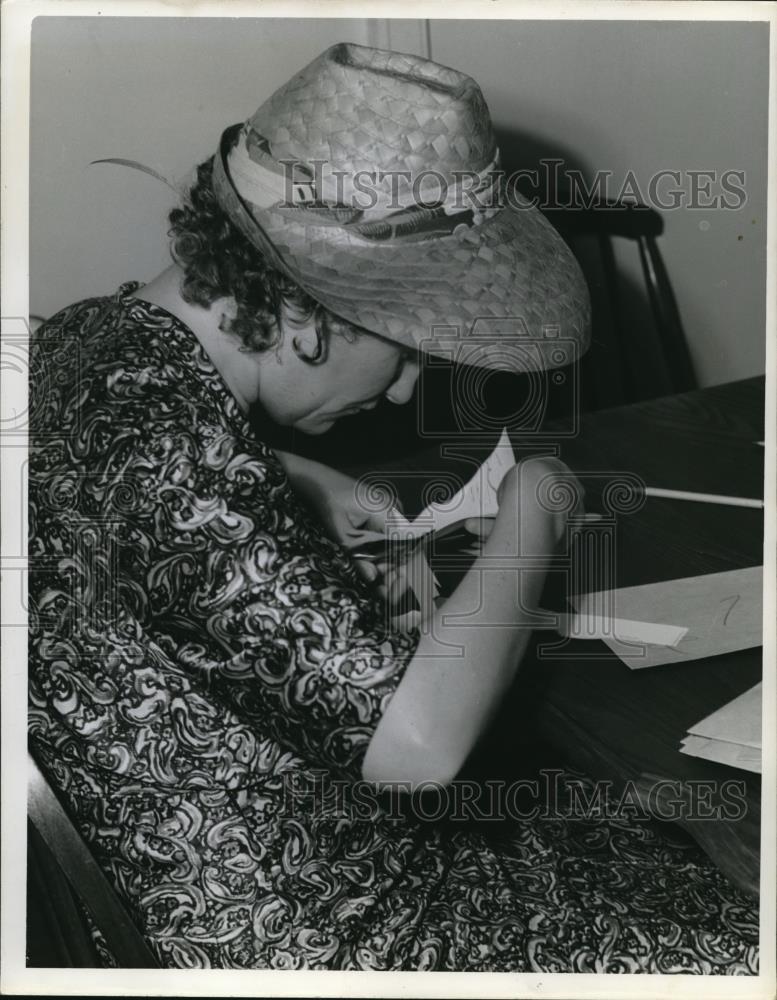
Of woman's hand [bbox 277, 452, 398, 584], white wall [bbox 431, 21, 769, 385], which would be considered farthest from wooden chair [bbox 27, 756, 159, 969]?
white wall [bbox 431, 21, 769, 385]

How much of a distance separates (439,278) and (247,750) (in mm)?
526

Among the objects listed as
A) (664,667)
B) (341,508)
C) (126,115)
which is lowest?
(664,667)

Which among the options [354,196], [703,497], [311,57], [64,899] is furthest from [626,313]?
[64,899]

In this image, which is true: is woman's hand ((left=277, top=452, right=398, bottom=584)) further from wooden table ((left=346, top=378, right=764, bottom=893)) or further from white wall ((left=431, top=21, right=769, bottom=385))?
white wall ((left=431, top=21, right=769, bottom=385))

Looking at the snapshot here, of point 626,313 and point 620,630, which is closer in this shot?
point 620,630

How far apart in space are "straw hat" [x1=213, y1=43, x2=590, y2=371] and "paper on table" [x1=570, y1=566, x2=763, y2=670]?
28 cm

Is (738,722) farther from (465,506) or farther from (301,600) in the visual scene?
(301,600)

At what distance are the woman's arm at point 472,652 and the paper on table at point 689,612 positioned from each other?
79mm

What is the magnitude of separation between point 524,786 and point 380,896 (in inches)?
7.6

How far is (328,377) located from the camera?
42.8 inches

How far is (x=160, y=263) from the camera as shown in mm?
1063

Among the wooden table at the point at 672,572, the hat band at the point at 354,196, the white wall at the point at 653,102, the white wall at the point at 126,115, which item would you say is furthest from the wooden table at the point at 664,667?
the white wall at the point at 126,115

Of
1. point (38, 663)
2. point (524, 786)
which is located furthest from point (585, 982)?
point (38, 663)

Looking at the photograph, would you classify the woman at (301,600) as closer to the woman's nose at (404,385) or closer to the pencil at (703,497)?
the woman's nose at (404,385)
